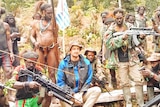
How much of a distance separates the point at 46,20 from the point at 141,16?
14.4 ft

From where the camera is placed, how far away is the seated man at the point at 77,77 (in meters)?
6.24

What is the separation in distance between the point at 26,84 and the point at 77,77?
3.27 ft

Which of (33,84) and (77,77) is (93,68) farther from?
(33,84)

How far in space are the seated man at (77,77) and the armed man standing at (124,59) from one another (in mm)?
740

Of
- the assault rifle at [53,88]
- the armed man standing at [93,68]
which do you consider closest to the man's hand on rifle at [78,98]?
the assault rifle at [53,88]

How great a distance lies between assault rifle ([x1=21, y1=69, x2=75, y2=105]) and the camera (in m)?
5.57

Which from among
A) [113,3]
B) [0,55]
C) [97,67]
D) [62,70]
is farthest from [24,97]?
[113,3]

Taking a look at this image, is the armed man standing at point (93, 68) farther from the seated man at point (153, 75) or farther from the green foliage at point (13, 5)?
the green foliage at point (13, 5)

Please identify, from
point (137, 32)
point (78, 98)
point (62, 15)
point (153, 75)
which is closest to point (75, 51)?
point (78, 98)

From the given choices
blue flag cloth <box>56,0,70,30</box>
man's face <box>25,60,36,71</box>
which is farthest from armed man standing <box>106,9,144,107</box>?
blue flag cloth <box>56,0,70,30</box>

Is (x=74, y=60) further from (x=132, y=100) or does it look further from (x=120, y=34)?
(x=132, y=100)

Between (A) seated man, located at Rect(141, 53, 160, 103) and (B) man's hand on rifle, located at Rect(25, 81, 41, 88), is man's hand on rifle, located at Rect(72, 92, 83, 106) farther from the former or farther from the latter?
(A) seated man, located at Rect(141, 53, 160, 103)

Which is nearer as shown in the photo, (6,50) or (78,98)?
(78,98)

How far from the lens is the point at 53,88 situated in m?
5.66
